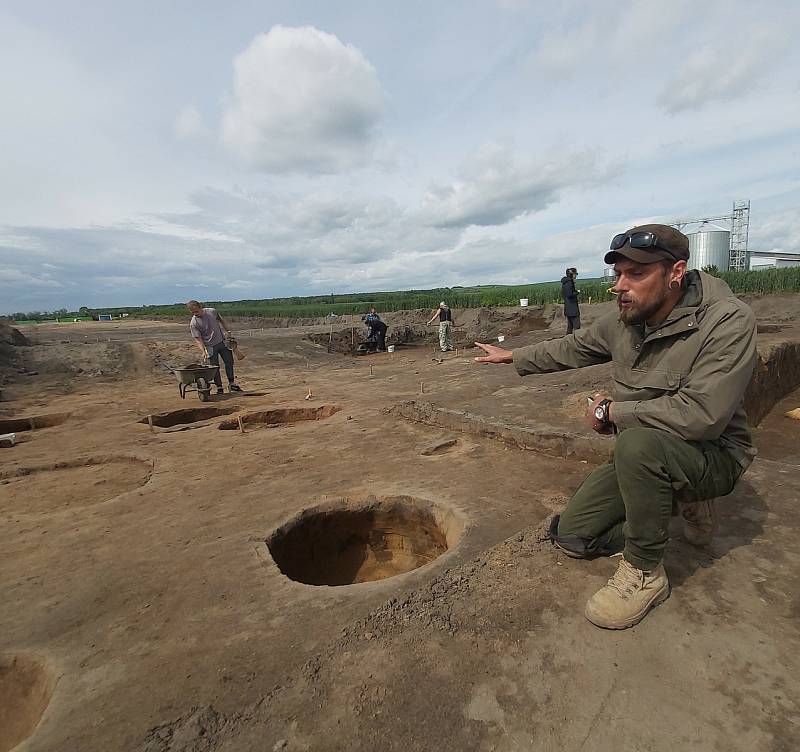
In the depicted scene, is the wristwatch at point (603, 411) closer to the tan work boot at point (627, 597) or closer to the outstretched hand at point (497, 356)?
the tan work boot at point (627, 597)

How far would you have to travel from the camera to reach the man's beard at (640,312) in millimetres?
2031

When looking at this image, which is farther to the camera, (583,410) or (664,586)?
(583,410)

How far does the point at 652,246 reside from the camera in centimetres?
195

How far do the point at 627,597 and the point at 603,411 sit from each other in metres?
0.77

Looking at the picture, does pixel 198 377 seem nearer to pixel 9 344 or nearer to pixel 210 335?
pixel 210 335

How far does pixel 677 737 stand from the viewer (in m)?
1.37

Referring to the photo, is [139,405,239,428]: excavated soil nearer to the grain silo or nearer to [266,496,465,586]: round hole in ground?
[266,496,465,586]: round hole in ground

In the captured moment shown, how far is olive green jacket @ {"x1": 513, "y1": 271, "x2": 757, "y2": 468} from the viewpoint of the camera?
1812mm

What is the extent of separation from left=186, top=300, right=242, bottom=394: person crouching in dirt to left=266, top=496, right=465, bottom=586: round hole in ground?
5.73 m

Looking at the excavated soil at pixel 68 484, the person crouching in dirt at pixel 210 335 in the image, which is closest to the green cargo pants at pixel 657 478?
the excavated soil at pixel 68 484

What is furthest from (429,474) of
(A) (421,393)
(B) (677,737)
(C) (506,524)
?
(A) (421,393)

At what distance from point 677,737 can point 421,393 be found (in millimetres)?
6298

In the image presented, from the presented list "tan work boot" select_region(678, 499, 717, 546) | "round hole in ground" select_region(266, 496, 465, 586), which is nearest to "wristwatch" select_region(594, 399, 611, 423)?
"tan work boot" select_region(678, 499, 717, 546)

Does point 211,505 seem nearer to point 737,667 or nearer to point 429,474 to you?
point 429,474
